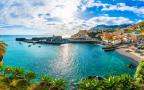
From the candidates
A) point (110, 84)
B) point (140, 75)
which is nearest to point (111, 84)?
point (110, 84)

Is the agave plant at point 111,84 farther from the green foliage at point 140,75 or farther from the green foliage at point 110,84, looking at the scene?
the green foliage at point 140,75

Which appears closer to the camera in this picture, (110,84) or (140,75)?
(110,84)

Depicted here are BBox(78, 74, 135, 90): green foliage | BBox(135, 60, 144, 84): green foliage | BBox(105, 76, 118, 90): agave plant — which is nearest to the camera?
BBox(78, 74, 135, 90): green foliage

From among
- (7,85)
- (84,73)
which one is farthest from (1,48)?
(84,73)

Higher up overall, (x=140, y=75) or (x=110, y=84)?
(x=140, y=75)

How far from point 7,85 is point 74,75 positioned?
62618mm

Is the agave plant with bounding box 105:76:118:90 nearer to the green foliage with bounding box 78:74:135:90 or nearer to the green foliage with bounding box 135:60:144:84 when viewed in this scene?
the green foliage with bounding box 78:74:135:90

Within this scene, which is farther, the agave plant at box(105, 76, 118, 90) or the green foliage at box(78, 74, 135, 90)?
the agave plant at box(105, 76, 118, 90)

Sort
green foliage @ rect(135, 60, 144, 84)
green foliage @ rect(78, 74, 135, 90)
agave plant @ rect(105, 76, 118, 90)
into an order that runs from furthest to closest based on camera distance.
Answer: green foliage @ rect(135, 60, 144, 84), agave plant @ rect(105, 76, 118, 90), green foliage @ rect(78, 74, 135, 90)

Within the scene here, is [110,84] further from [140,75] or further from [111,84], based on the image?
[140,75]

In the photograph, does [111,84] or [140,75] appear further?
[140,75]

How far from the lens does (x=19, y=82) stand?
166 feet

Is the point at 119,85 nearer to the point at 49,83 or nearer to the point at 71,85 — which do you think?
the point at 49,83

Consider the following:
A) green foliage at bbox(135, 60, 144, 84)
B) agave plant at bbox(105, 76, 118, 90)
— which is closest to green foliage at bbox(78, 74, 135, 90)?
agave plant at bbox(105, 76, 118, 90)
